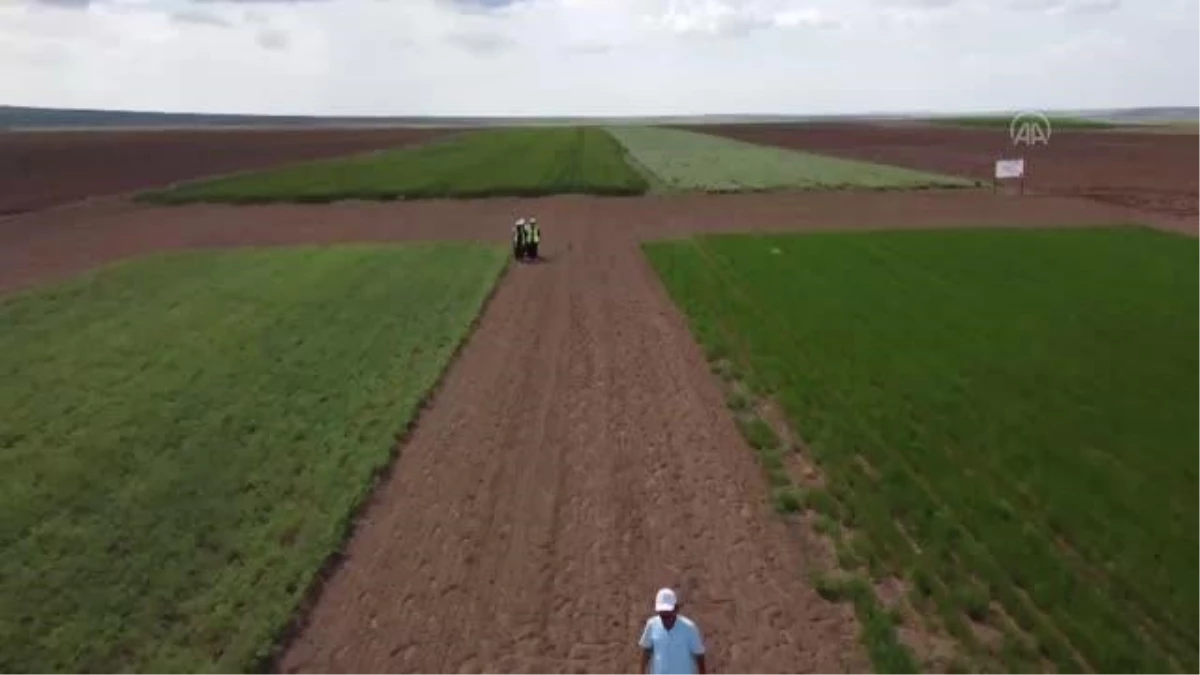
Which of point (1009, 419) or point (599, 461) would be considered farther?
point (1009, 419)

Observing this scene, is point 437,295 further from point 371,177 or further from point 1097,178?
point 1097,178

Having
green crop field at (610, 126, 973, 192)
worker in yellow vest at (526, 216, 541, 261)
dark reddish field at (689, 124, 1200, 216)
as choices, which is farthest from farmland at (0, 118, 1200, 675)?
green crop field at (610, 126, 973, 192)

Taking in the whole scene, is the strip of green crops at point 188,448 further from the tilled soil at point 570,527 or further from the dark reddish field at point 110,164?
the dark reddish field at point 110,164

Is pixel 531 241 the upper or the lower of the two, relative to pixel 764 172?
lower

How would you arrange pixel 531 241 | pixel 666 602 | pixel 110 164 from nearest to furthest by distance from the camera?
pixel 666 602
pixel 531 241
pixel 110 164

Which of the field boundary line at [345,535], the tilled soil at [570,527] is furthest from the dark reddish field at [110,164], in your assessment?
the field boundary line at [345,535]

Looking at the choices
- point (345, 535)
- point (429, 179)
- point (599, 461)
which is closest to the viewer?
point (345, 535)

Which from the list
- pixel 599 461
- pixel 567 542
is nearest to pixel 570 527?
pixel 567 542

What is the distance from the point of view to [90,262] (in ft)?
131

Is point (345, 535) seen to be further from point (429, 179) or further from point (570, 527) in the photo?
point (429, 179)

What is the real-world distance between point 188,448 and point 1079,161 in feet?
280

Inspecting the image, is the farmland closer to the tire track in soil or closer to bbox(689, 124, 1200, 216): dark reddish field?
the tire track in soil

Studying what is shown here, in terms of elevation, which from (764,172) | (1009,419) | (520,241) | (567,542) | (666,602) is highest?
(764,172)

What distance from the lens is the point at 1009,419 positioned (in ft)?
61.7
